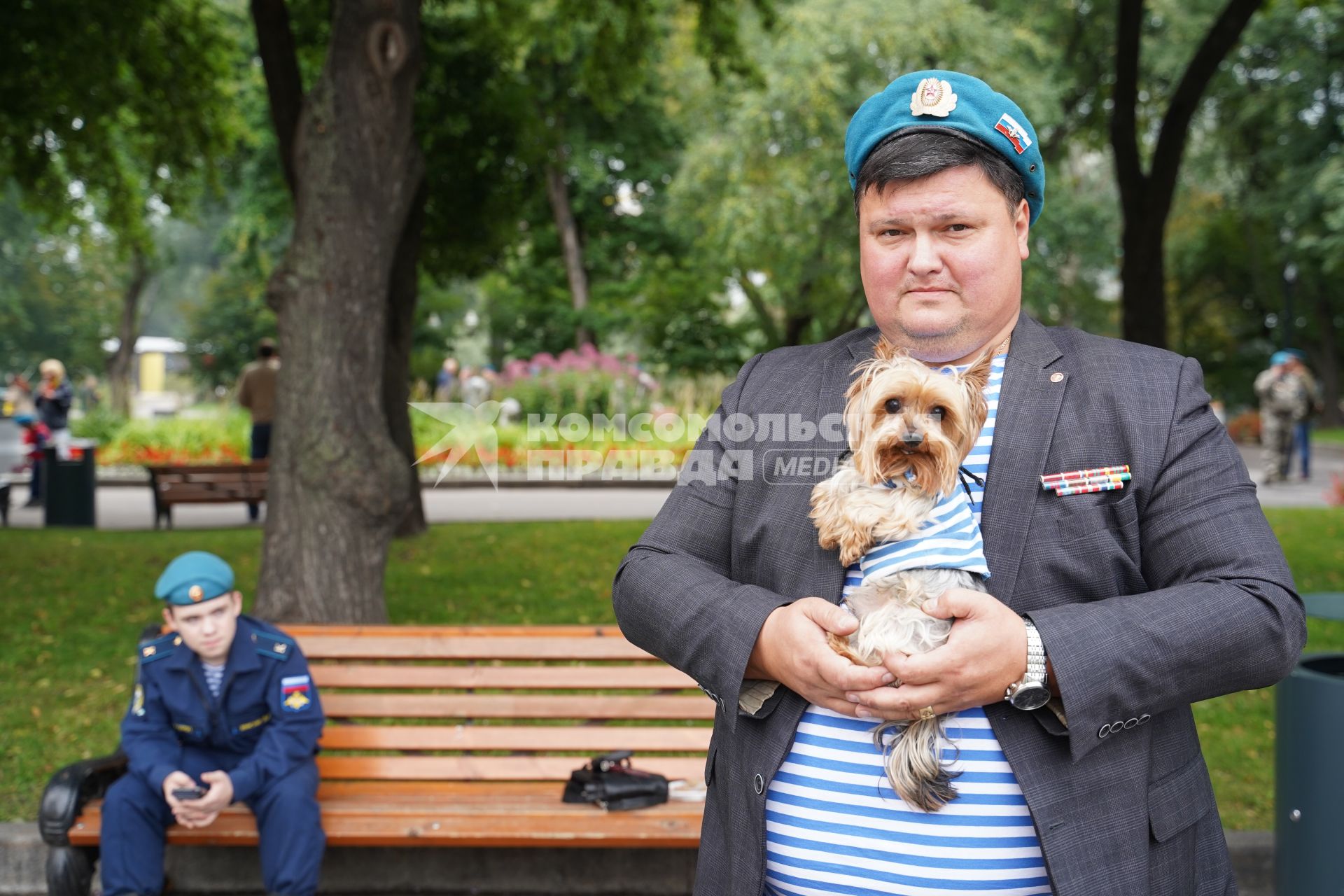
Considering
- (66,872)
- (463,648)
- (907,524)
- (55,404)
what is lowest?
(66,872)

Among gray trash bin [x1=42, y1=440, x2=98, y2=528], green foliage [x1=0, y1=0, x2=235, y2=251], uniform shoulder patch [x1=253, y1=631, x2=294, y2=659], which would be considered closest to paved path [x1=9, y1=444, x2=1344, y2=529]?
gray trash bin [x1=42, y1=440, x2=98, y2=528]

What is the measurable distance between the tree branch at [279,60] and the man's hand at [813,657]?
25.5 ft

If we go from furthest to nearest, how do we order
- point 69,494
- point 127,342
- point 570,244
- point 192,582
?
point 127,342, point 570,244, point 69,494, point 192,582

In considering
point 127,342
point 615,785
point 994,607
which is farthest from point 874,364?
point 127,342

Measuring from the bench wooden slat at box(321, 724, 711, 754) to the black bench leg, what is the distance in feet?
3.24

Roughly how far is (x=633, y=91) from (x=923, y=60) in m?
9.04

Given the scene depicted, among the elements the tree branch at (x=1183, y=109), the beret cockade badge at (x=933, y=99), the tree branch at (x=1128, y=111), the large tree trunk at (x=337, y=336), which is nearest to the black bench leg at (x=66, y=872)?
the large tree trunk at (x=337, y=336)

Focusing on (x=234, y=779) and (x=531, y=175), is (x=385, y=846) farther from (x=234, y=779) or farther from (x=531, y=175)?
(x=531, y=175)

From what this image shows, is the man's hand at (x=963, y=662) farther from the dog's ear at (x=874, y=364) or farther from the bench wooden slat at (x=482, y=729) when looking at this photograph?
the bench wooden slat at (x=482, y=729)

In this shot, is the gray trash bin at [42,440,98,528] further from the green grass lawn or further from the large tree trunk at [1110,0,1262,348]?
the large tree trunk at [1110,0,1262,348]

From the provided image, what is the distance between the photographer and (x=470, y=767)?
4.92m

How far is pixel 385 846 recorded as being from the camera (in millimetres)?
4934

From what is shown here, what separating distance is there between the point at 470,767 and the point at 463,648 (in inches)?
22.2

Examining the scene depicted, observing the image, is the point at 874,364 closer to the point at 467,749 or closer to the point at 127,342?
the point at 467,749
